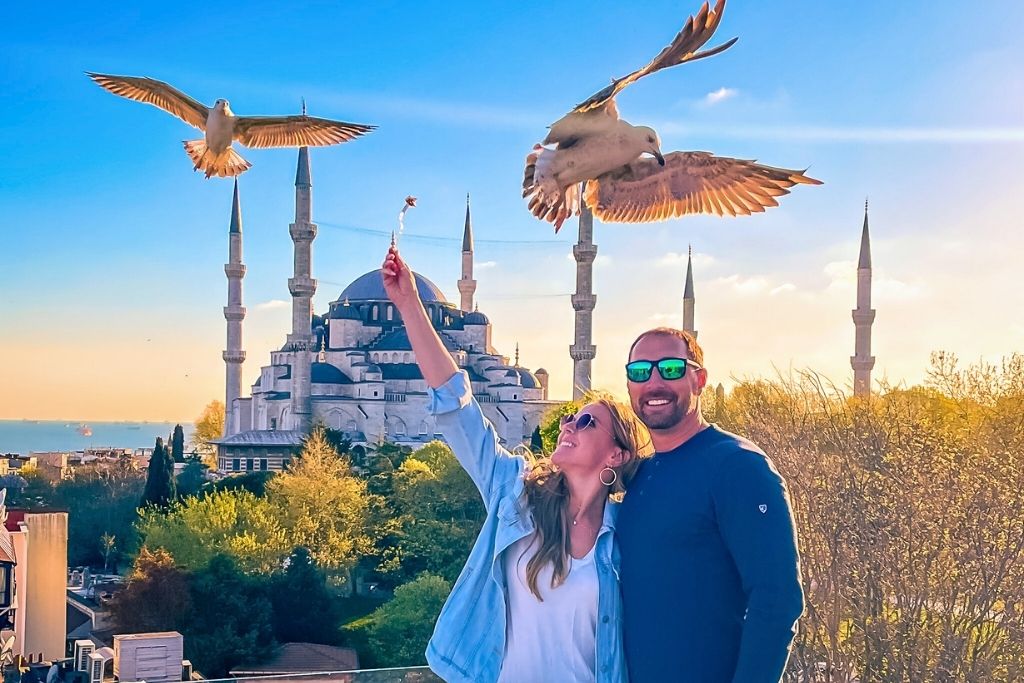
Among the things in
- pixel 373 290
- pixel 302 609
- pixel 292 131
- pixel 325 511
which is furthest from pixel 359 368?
pixel 292 131

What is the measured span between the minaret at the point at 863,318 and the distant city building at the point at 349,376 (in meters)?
12.0

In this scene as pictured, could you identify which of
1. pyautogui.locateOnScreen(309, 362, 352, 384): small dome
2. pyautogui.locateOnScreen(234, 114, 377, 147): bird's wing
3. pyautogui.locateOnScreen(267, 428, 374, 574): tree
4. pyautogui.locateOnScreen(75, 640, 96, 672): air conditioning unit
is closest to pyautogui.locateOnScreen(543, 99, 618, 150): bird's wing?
pyautogui.locateOnScreen(234, 114, 377, 147): bird's wing

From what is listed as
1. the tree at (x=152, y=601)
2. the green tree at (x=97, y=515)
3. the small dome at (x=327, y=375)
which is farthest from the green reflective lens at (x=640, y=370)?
the small dome at (x=327, y=375)

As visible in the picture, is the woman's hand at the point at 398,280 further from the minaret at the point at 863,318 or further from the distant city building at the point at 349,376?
the distant city building at the point at 349,376

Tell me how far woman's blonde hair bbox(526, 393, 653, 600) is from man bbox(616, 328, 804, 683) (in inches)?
3.0

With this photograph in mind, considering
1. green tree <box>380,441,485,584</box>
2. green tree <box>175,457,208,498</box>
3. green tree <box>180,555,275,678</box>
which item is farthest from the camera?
green tree <box>175,457,208,498</box>

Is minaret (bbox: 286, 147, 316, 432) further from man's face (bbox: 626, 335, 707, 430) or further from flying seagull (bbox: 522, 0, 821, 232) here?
man's face (bbox: 626, 335, 707, 430)

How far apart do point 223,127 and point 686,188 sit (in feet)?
5.26

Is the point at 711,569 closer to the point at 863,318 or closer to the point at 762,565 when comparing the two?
the point at 762,565

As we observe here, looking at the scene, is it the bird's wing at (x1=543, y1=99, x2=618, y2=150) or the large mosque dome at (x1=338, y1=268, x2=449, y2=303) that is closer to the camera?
the bird's wing at (x1=543, y1=99, x2=618, y2=150)

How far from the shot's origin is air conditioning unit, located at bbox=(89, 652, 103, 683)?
9578 millimetres

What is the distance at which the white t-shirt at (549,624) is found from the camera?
1903 millimetres

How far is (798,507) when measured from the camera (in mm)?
9109

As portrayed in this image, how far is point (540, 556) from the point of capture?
1.94 m
